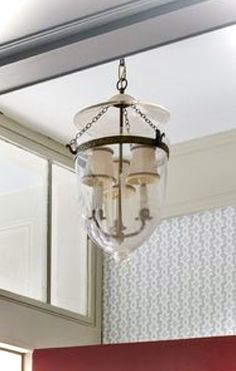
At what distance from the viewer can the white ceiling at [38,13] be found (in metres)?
2.64

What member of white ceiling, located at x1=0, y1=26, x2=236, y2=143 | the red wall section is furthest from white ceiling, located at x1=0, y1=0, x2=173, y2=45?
the red wall section

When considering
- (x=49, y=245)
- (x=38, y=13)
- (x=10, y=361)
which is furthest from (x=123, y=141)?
(x=10, y=361)

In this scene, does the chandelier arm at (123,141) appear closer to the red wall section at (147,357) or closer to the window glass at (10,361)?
the red wall section at (147,357)

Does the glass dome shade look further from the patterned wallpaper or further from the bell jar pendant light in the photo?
the patterned wallpaper

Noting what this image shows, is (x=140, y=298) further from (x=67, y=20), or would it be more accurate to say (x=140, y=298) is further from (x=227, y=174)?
(x=67, y=20)

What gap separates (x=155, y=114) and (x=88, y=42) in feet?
1.65

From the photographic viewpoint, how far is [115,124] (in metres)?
3.00

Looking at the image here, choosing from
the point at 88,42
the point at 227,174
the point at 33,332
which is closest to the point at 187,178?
the point at 227,174

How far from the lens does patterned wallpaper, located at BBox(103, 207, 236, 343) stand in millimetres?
3975

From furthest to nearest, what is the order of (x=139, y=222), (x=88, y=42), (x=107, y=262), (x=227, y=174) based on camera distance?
1. (x=107, y=262)
2. (x=227, y=174)
3. (x=139, y=222)
4. (x=88, y=42)

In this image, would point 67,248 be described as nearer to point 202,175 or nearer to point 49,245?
point 49,245

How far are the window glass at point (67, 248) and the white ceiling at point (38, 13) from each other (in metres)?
1.50

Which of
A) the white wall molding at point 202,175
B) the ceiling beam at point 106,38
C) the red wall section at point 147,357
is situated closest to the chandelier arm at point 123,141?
the ceiling beam at point 106,38

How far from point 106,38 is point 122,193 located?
0.54m
